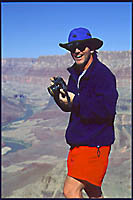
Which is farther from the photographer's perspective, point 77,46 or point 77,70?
point 77,70

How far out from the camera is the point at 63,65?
10194 centimetres

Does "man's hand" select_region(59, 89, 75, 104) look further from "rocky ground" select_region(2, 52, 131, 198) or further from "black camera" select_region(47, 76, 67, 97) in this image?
"rocky ground" select_region(2, 52, 131, 198)

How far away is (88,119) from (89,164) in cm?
35

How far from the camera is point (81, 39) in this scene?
2.00 meters

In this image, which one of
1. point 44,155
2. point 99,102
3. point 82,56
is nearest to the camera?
point 99,102

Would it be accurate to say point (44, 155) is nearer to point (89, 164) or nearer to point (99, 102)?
point (89, 164)

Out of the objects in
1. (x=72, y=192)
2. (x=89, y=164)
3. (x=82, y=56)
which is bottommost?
(x=72, y=192)

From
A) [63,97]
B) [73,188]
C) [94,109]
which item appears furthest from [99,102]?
[73,188]

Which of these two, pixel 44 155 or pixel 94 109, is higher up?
pixel 94 109

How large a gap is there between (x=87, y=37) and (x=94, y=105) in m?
0.55

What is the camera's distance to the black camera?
6.48 ft

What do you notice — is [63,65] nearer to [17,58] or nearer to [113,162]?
[17,58]

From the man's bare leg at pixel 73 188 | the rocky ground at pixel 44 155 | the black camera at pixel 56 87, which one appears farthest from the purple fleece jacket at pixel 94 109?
the rocky ground at pixel 44 155

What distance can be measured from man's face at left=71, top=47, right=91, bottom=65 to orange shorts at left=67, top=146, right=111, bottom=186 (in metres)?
0.69
